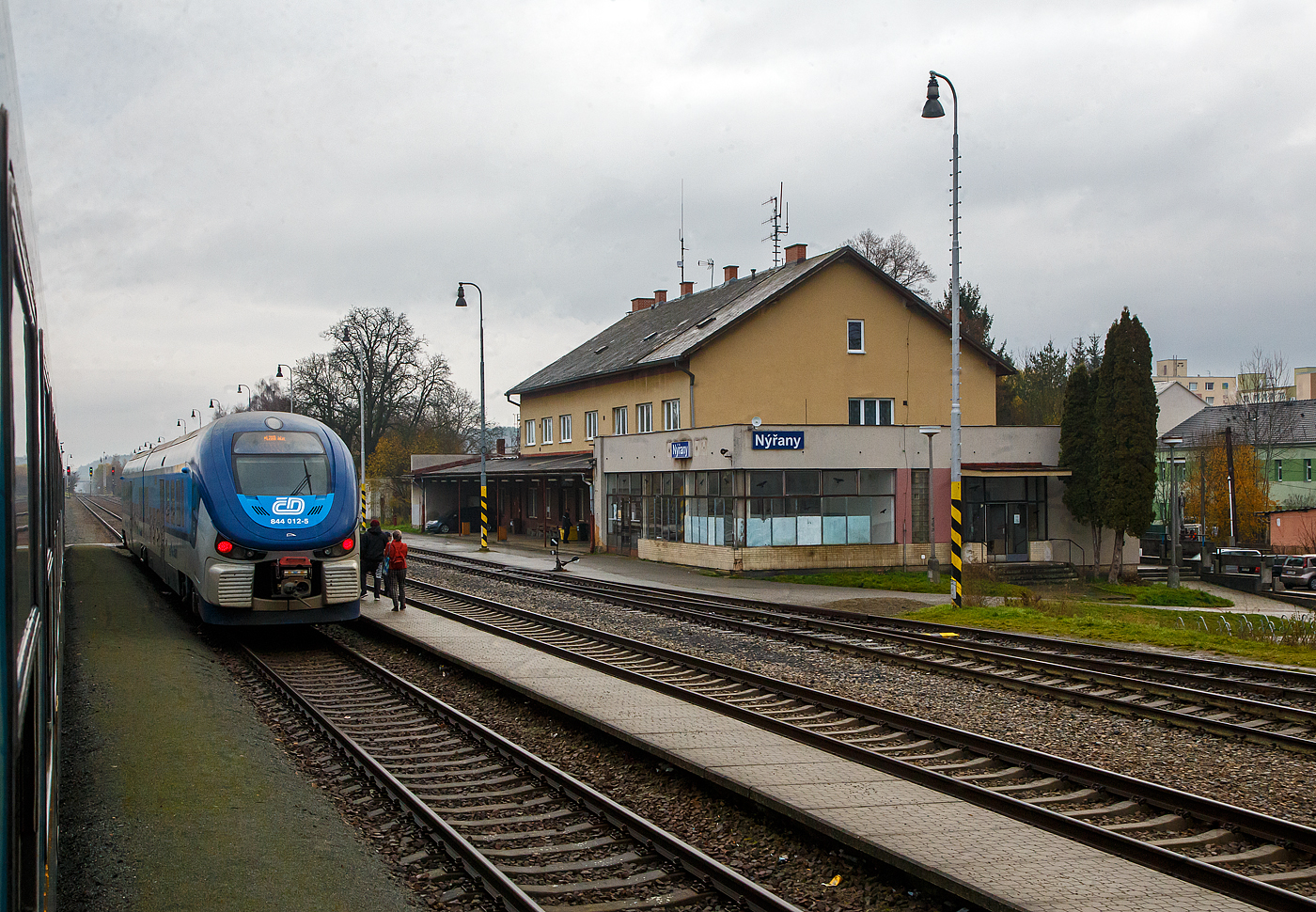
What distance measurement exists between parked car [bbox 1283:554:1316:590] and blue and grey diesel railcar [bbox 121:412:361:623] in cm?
3405

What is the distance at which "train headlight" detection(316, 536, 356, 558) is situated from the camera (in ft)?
48.0

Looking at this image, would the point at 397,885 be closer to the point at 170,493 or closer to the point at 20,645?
the point at 20,645

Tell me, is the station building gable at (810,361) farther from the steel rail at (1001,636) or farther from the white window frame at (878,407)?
the steel rail at (1001,636)

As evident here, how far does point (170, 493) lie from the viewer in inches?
687

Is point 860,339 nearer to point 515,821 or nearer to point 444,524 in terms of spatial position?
point 444,524

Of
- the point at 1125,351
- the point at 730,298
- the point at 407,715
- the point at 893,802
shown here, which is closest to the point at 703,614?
the point at 407,715

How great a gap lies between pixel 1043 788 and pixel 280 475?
10.6 meters

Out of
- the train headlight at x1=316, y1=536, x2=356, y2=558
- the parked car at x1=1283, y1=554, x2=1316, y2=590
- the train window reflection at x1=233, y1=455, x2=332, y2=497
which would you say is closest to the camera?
the train window reflection at x1=233, y1=455, x2=332, y2=497

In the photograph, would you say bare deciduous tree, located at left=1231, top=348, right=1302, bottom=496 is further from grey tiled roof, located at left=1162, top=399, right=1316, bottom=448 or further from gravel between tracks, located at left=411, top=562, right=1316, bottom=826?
gravel between tracks, located at left=411, top=562, right=1316, bottom=826

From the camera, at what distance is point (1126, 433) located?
3206cm

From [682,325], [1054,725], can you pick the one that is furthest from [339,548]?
[682,325]

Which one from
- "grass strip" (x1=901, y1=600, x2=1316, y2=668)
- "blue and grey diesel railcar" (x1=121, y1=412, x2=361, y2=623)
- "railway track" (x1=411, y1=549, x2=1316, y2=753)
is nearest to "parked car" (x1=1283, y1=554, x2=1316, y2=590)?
"grass strip" (x1=901, y1=600, x2=1316, y2=668)

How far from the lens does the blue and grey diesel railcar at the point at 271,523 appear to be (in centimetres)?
1410

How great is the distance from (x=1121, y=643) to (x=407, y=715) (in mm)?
10912
